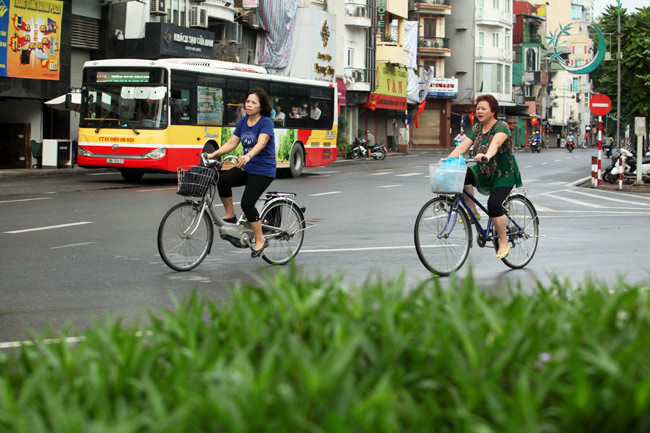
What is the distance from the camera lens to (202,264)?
10.3 m

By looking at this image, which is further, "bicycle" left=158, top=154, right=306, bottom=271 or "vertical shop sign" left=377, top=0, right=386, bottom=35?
"vertical shop sign" left=377, top=0, right=386, bottom=35

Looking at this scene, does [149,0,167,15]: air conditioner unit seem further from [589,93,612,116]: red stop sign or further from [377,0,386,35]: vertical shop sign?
[377,0,386,35]: vertical shop sign

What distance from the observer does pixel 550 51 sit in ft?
393

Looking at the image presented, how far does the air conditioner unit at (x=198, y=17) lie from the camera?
4191 centimetres

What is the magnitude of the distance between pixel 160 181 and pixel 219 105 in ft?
8.22

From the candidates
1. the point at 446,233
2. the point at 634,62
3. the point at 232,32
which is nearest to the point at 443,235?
the point at 446,233

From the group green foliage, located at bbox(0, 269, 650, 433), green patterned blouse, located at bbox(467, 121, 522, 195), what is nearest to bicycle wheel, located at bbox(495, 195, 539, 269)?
green patterned blouse, located at bbox(467, 121, 522, 195)

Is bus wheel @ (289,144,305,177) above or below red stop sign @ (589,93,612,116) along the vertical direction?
Answer: below

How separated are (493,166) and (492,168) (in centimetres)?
2

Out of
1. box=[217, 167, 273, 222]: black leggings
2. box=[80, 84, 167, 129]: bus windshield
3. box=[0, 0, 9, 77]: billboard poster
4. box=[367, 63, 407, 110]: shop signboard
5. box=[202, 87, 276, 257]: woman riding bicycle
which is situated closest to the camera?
box=[202, 87, 276, 257]: woman riding bicycle

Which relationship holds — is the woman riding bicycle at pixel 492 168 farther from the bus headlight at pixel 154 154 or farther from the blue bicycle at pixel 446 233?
the bus headlight at pixel 154 154

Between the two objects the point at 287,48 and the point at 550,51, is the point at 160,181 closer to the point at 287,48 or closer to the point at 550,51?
the point at 287,48

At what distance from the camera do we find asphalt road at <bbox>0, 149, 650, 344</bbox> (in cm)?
782

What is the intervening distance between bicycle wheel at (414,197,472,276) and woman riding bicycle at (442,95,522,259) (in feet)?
0.85
